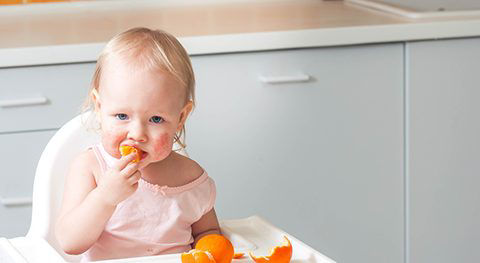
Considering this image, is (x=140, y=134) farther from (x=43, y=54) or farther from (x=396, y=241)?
(x=396, y=241)

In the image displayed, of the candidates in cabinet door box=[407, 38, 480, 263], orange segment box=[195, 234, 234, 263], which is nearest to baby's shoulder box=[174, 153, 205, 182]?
orange segment box=[195, 234, 234, 263]

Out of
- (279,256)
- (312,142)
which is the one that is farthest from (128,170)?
(312,142)

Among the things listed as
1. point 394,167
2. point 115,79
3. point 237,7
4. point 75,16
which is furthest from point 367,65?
point 115,79

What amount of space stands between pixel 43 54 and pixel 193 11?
2.23 ft

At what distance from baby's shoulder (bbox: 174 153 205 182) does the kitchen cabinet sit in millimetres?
720

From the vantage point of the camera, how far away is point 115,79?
4.66 ft

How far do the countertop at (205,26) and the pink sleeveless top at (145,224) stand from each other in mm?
732

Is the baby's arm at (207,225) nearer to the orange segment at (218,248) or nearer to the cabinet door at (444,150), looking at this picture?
the orange segment at (218,248)

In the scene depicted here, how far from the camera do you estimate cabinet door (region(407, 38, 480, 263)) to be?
95.1 inches

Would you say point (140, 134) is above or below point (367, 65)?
above

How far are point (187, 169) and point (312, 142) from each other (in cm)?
85

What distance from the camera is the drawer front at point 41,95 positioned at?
2232mm

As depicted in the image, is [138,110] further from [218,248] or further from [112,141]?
[218,248]

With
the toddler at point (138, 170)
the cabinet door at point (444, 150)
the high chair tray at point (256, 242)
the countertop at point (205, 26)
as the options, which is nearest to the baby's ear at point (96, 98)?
the toddler at point (138, 170)
